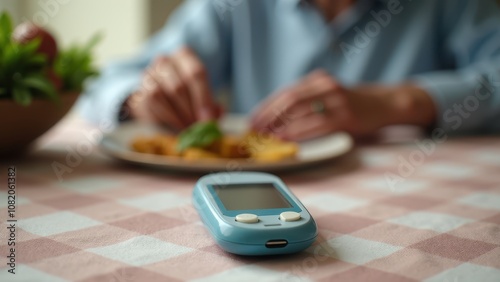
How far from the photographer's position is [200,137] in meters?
0.75

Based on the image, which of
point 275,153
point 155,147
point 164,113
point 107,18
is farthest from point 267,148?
point 107,18

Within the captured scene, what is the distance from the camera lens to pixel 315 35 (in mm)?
1386

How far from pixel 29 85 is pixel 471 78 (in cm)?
86

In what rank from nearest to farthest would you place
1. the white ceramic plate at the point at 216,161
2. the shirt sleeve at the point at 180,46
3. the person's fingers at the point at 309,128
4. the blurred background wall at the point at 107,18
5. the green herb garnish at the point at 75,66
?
the white ceramic plate at the point at 216,161 → the green herb garnish at the point at 75,66 → the person's fingers at the point at 309,128 → the shirt sleeve at the point at 180,46 → the blurred background wall at the point at 107,18

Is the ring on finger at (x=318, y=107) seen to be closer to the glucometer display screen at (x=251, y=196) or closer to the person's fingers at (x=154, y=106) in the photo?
the person's fingers at (x=154, y=106)

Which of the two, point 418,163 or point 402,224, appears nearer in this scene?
point 402,224

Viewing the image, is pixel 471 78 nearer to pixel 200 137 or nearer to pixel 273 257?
pixel 200 137

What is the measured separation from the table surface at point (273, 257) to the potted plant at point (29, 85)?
0.05m

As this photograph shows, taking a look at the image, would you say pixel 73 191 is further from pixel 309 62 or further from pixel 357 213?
pixel 309 62

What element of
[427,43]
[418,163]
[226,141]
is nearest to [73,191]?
[226,141]

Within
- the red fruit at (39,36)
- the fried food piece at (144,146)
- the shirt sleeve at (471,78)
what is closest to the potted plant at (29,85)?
the red fruit at (39,36)

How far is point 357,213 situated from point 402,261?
0.14 meters

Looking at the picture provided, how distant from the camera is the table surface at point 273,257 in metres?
0.40

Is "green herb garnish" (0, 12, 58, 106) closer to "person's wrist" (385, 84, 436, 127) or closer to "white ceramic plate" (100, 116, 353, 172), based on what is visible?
"white ceramic plate" (100, 116, 353, 172)
